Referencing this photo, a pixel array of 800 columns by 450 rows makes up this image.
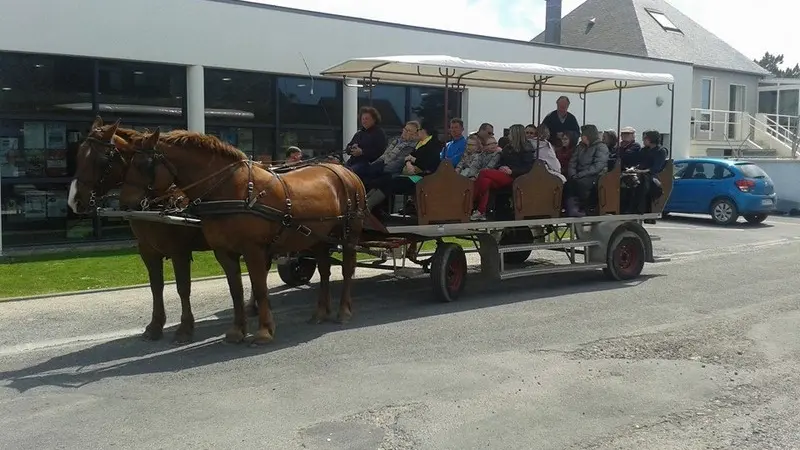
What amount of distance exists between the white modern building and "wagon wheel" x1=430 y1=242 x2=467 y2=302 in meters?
3.62

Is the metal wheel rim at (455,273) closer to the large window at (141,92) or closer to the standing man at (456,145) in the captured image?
the standing man at (456,145)

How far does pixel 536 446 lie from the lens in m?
4.62

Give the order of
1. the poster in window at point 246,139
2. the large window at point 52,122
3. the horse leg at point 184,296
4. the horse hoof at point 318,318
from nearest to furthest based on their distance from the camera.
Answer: the horse leg at point 184,296 → the horse hoof at point 318,318 → the large window at point 52,122 → the poster in window at point 246,139

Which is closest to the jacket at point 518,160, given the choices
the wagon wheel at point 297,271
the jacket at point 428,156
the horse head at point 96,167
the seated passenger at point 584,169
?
the seated passenger at point 584,169

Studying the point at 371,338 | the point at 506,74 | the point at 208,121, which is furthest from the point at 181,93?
the point at 371,338

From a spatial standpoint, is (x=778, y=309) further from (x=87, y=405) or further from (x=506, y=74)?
(x=87, y=405)

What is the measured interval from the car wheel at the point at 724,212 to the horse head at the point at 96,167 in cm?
1696

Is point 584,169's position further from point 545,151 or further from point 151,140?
point 151,140

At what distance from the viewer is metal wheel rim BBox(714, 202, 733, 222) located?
765 inches

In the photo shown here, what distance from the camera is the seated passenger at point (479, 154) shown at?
9820 millimetres

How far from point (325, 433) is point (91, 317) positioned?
15.2 feet

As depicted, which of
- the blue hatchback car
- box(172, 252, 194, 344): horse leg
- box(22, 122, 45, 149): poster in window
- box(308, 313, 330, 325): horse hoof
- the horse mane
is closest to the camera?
the horse mane

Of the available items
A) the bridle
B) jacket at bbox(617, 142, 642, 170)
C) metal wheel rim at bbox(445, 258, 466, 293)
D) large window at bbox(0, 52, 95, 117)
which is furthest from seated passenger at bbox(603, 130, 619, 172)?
large window at bbox(0, 52, 95, 117)

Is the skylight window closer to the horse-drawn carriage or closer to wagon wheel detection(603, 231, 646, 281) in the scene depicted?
the horse-drawn carriage
